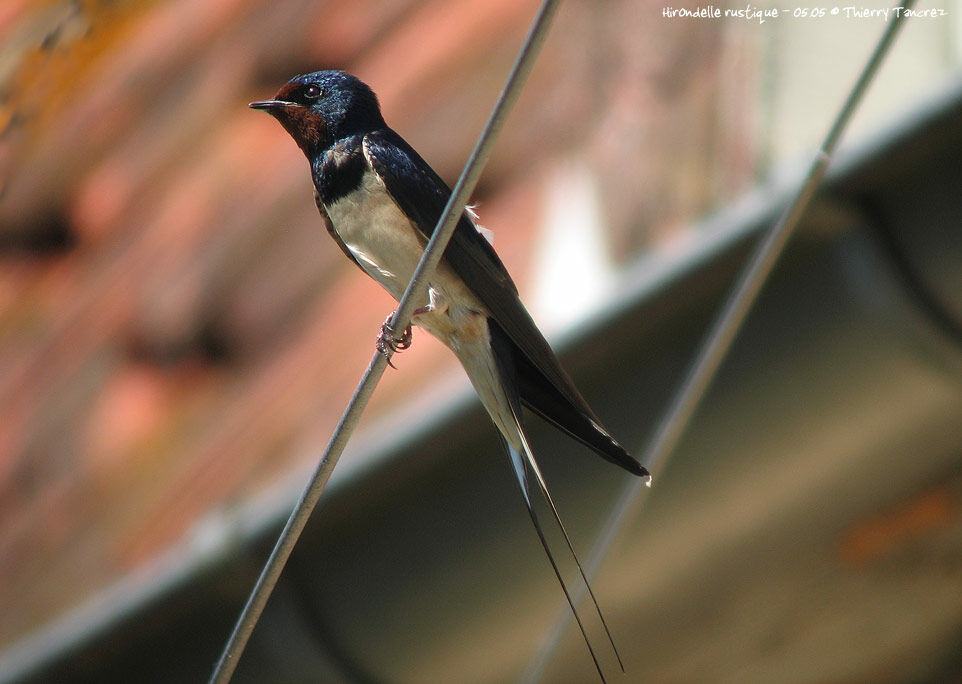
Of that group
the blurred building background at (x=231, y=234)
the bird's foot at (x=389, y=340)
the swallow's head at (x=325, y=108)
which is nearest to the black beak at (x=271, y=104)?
the swallow's head at (x=325, y=108)

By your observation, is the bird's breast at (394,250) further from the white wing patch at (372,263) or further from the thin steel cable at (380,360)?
the thin steel cable at (380,360)

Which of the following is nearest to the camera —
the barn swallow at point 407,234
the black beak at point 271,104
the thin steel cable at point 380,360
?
the thin steel cable at point 380,360

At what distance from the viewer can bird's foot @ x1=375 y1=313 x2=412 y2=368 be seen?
3.14ft

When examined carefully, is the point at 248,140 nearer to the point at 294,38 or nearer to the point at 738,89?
the point at 294,38

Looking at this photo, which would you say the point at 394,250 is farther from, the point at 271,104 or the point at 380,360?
the point at 380,360

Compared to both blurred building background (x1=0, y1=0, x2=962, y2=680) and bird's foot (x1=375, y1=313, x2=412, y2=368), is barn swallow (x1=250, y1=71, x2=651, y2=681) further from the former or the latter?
blurred building background (x1=0, y1=0, x2=962, y2=680)

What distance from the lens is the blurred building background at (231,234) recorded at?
332cm

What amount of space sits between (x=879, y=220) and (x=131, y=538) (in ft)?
9.16

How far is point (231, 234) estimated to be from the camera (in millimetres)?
3877

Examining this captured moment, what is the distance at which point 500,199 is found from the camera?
11.8 feet

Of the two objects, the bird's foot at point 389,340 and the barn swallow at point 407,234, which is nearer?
the bird's foot at point 389,340

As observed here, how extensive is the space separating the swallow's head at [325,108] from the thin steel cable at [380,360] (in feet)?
1.65

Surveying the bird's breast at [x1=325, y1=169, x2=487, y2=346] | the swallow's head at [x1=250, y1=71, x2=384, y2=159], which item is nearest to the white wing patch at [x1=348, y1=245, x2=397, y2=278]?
the bird's breast at [x1=325, y1=169, x2=487, y2=346]

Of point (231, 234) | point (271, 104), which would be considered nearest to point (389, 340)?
point (271, 104)
